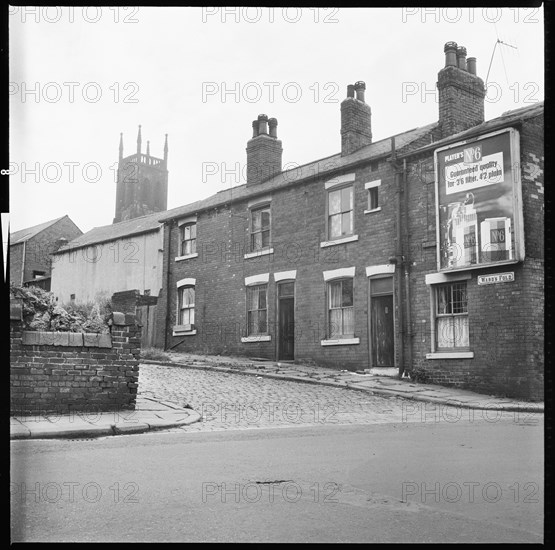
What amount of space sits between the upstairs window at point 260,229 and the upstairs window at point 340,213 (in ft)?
9.54

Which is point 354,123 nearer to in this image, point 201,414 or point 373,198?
point 373,198

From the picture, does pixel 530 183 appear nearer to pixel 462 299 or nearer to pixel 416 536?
pixel 462 299

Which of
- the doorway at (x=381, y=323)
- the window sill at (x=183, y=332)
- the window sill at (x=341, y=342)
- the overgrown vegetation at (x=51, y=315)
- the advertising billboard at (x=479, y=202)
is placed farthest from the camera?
the window sill at (x=183, y=332)

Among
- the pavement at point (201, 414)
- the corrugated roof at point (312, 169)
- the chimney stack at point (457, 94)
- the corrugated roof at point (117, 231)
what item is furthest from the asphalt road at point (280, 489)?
the corrugated roof at point (117, 231)

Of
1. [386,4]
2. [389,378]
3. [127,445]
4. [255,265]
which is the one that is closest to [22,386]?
[127,445]

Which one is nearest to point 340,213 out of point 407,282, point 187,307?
point 407,282

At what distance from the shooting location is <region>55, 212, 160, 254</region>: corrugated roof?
97.8 ft

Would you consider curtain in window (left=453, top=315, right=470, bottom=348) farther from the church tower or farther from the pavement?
the church tower

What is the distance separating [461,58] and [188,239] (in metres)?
11.9

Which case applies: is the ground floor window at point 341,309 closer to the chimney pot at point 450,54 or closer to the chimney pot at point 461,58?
the chimney pot at point 450,54

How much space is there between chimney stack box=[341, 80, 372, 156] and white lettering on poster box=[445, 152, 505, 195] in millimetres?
5841

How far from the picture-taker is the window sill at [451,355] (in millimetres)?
15898

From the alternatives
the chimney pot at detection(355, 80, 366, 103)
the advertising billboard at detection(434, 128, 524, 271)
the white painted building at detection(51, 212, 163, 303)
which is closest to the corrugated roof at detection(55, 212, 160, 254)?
the white painted building at detection(51, 212, 163, 303)

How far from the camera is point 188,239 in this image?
84.5 ft
